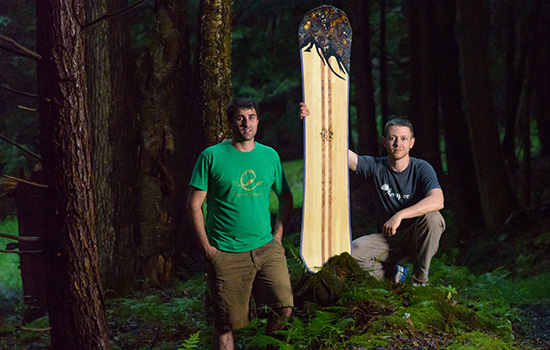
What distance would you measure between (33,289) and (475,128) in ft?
20.8

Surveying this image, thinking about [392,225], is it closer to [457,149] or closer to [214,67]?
[214,67]

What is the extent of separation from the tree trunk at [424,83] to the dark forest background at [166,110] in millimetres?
24

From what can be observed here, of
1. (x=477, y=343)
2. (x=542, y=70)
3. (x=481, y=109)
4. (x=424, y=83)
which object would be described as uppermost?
(x=542, y=70)

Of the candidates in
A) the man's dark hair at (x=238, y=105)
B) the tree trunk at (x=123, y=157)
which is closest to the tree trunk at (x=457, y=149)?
the tree trunk at (x=123, y=157)

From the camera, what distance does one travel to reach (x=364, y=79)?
10.5 meters

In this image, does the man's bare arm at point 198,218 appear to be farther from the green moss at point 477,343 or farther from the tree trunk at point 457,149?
the tree trunk at point 457,149

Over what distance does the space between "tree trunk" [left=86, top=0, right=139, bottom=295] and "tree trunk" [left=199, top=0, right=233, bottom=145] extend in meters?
2.68

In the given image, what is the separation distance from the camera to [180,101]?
7867mm

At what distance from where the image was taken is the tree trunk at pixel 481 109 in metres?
8.48

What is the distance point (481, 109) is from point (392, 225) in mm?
4731

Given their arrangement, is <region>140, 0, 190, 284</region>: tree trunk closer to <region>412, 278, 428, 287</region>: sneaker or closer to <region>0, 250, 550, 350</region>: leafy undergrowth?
<region>0, 250, 550, 350</region>: leafy undergrowth

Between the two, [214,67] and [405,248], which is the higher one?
[214,67]

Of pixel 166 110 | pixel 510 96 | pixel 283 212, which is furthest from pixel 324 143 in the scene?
pixel 510 96

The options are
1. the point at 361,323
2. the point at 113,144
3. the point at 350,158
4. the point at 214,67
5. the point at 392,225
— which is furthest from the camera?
the point at 113,144
